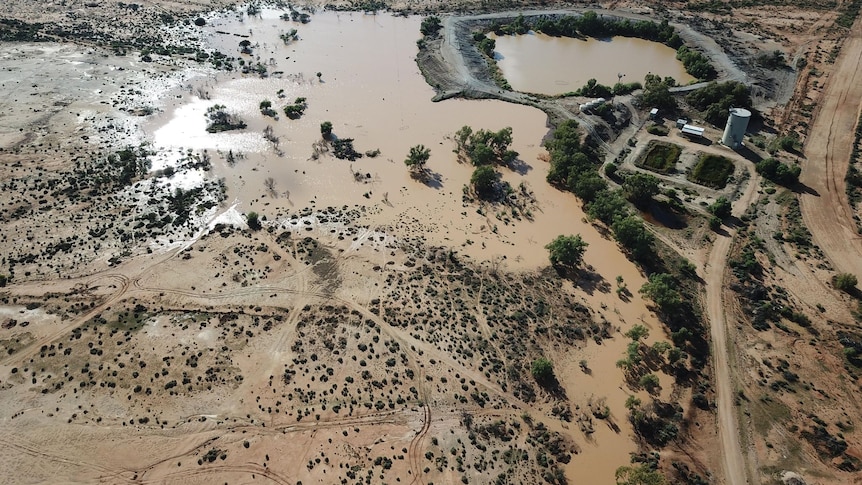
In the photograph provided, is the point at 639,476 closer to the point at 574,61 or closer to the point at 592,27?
the point at 574,61

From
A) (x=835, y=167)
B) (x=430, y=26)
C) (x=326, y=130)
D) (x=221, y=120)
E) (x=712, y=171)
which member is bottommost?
(x=221, y=120)

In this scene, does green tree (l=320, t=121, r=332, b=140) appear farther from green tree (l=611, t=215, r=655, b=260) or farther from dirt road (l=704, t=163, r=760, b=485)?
dirt road (l=704, t=163, r=760, b=485)

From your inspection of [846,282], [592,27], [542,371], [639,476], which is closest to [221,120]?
[542,371]

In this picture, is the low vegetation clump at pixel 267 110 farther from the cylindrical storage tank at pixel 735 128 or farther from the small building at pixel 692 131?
the cylindrical storage tank at pixel 735 128

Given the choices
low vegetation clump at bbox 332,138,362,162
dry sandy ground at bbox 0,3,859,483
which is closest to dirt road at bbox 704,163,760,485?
dry sandy ground at bbox 0,3,859,483

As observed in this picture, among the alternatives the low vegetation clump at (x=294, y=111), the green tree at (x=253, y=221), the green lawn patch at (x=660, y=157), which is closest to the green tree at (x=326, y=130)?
the low vegetation clump at (x=294, y=111)

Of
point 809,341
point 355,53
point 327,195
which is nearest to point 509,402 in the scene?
point 809,341
